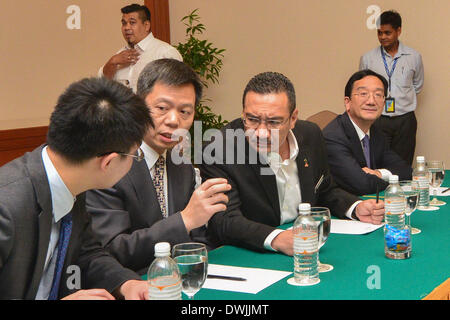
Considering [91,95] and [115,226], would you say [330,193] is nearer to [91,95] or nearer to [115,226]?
[115,226]

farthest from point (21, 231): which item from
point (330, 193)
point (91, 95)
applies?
point (330, 193)

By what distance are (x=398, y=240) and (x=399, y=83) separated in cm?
424

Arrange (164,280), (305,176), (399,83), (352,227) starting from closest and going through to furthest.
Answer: (164,280), (352,227), (305,176), (399,83)

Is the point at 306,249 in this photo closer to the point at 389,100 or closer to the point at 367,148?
the point at 367,148

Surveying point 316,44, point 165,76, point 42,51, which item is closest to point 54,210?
point 165,76

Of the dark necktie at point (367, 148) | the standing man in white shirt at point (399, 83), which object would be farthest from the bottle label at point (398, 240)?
the standing man in white shirt at point (399, 83)

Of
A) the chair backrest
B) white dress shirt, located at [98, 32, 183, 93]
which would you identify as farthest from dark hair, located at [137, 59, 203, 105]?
white dress shirt, located at [98, 32, 183, 93]

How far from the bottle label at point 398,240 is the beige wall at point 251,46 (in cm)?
446

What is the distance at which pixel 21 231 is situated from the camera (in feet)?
4.67

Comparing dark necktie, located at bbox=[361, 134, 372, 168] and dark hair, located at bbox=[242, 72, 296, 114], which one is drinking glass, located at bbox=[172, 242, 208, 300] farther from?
dark necktie, located at bbox=[361, 134, 372, 168]

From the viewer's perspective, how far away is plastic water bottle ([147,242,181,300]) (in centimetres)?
136

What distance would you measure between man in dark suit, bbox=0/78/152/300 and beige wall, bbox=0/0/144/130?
160 inches

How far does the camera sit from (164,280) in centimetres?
137
